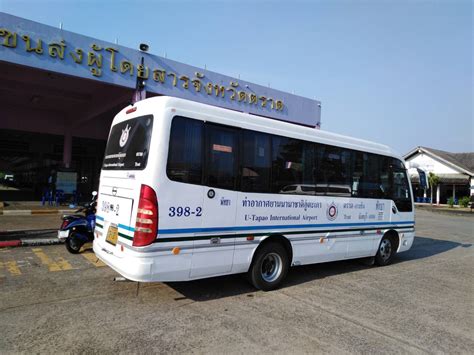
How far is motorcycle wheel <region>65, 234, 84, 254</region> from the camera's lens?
25.9 ft

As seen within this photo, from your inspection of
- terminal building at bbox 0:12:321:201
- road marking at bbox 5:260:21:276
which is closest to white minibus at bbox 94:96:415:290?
road marking at bbox 5:260:21:276

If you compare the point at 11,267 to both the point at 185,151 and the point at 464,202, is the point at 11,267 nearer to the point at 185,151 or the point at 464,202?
the point at 185,151

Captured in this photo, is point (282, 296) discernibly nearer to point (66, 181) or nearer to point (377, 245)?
point (377, 245)

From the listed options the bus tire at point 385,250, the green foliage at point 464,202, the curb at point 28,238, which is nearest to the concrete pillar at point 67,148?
the curb at point 28,238

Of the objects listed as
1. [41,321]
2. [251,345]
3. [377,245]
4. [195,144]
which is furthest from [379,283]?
[41,321]

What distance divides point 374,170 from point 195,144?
186 inches

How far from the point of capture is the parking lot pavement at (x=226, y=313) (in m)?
3.99

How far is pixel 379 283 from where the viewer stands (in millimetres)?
6879

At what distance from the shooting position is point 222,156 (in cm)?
530

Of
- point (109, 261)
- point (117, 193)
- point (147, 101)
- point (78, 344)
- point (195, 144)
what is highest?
point (147, 101)

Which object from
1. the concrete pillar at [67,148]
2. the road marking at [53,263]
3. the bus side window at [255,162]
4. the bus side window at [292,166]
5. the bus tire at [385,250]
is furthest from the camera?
the concrete pillar at [67,148]

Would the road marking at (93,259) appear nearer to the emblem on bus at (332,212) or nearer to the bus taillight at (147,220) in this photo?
the bus taillight at (147,220)

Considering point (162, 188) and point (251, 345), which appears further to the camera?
point (162, 188)

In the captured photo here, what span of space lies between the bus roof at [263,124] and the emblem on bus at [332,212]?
47.1 inches
